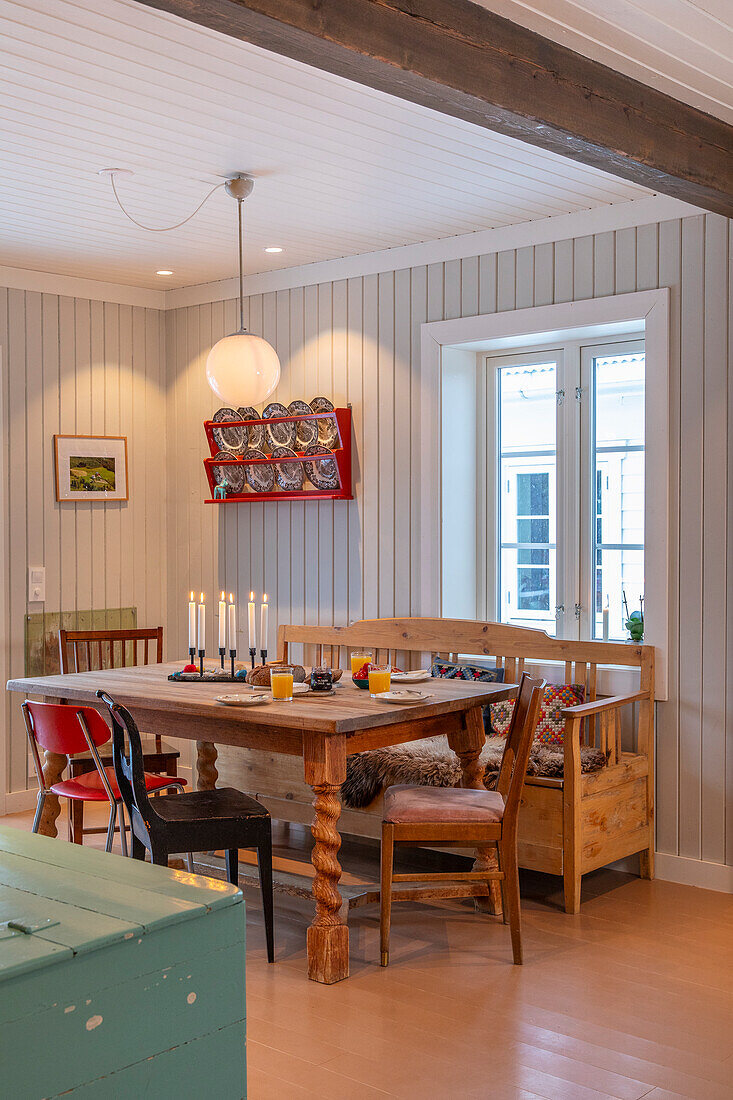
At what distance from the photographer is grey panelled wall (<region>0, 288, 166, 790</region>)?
5395 mm

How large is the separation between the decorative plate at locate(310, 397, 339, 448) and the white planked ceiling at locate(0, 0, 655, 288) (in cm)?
72

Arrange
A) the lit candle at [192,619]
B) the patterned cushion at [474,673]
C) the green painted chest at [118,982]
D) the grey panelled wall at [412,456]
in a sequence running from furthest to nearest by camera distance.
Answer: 1. the patterned cushion at [474,673]
2. the grey panelled wall at [412,456]
3. the lit candle at [192,619]
4. the green painted chest at [118,982]

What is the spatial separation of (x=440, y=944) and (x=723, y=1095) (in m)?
1.16

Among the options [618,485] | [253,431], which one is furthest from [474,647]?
[253,431]

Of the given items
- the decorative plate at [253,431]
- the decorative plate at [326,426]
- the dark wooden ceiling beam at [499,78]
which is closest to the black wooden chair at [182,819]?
the dark wooden ceiling beam at [499,78]

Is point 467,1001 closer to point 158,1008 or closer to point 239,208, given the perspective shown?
point 158,1008

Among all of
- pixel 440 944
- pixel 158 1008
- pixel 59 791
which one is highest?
pixel 158 1008

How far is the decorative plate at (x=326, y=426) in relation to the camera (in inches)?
205

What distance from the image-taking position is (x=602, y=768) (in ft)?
12.9

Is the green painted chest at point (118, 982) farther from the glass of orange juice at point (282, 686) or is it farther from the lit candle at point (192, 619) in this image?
the lit candle at point (192, 619)

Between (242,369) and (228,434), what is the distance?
5.42 ft

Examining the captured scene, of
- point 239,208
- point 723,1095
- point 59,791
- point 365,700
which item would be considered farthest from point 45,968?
point 239,208

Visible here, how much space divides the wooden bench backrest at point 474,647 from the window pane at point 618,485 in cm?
28

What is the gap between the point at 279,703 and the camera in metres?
3.46
